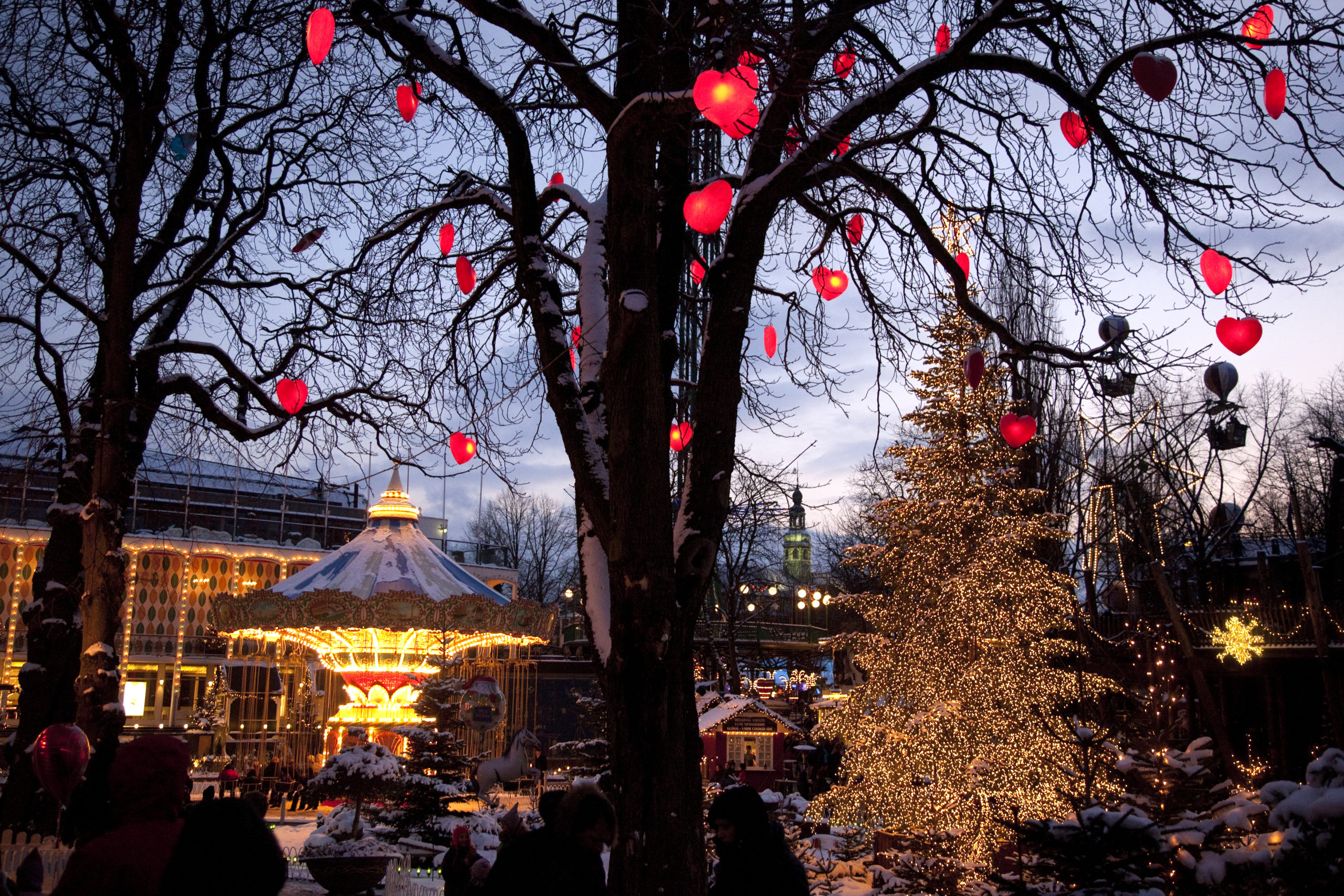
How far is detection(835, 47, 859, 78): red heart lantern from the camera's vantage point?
5926 millimetres

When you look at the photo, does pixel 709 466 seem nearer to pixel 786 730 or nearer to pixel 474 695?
pixel 474 695

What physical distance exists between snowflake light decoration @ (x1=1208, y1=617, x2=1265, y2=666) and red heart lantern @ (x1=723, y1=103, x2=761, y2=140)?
18.0 m

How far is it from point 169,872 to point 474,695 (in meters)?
14.3

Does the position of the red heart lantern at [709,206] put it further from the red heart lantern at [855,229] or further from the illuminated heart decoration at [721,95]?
the red heart lantern at [855,229]

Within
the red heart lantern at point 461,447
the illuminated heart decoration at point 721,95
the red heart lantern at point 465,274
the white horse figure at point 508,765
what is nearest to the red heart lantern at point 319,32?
the red heart lantern at point 465,274

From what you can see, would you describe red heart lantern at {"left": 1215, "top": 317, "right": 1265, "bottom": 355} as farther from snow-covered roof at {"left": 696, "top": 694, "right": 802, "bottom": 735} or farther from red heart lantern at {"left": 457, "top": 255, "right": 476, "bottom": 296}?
snow-covered roof at {"left": 696, "top": 694, "right": 802, "bottom": 735}

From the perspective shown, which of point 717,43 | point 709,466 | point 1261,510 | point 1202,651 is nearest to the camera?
point 717,43

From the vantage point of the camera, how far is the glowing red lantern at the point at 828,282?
8.08 m

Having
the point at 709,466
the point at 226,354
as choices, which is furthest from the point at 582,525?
the point at 226,354

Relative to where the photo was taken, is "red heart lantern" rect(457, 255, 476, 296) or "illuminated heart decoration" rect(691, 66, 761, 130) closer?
"illuminated heart decoration" rect(691, 66, 761, 130)

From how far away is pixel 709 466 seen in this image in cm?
593

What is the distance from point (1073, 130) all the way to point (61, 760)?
9447mm

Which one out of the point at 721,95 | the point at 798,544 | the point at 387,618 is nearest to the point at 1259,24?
the point at 721,95

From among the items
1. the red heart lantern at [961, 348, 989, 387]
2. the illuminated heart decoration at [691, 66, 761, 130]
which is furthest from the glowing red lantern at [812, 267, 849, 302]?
the illuminated heart decoration at [691, 66, 761, 130]
